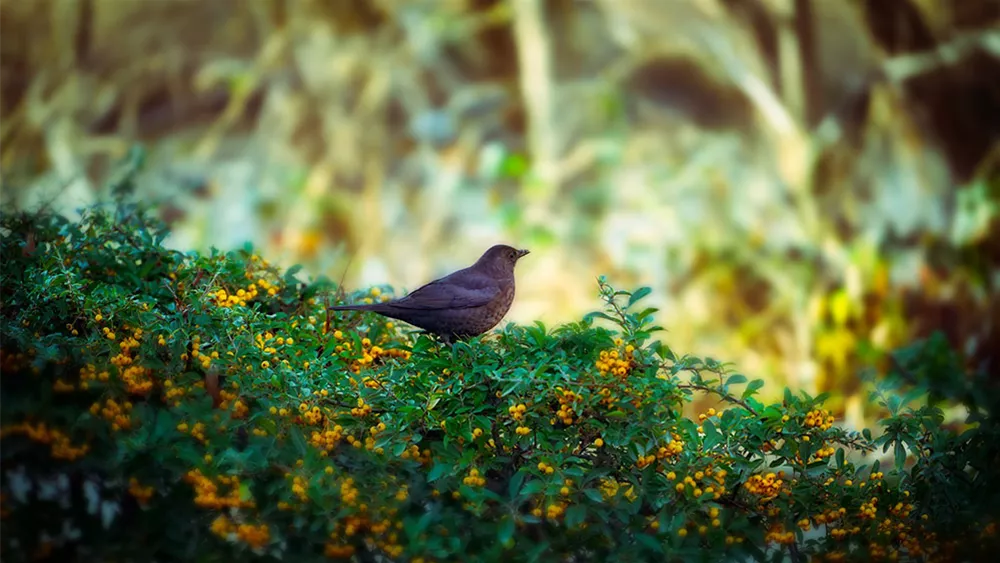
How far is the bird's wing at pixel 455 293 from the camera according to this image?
2.89 meters

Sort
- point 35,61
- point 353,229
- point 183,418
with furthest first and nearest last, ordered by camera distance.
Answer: point 35,61
point 353,229
point 183,418

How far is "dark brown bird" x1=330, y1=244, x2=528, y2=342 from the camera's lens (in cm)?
287

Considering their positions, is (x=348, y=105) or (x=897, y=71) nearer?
(x=897, y=71)

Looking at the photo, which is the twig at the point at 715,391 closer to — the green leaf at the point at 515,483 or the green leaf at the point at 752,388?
the green leaf at the point at 752,388

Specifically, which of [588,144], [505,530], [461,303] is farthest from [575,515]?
[588,144]

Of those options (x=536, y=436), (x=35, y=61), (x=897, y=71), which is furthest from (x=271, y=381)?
(x=35, y=61)

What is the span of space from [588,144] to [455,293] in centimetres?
406

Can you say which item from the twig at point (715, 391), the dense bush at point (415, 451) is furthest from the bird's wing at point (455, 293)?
the twig at point (715, 391)

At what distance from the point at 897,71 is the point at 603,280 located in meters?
5.14

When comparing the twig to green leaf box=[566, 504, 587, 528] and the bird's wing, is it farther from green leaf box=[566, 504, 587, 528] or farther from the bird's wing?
the bird's wing

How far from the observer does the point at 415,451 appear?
7.81 ft

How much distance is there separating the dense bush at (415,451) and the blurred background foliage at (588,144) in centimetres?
385

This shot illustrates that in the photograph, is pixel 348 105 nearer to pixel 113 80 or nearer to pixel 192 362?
pixel 113 80

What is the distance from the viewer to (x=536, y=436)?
237 cm
